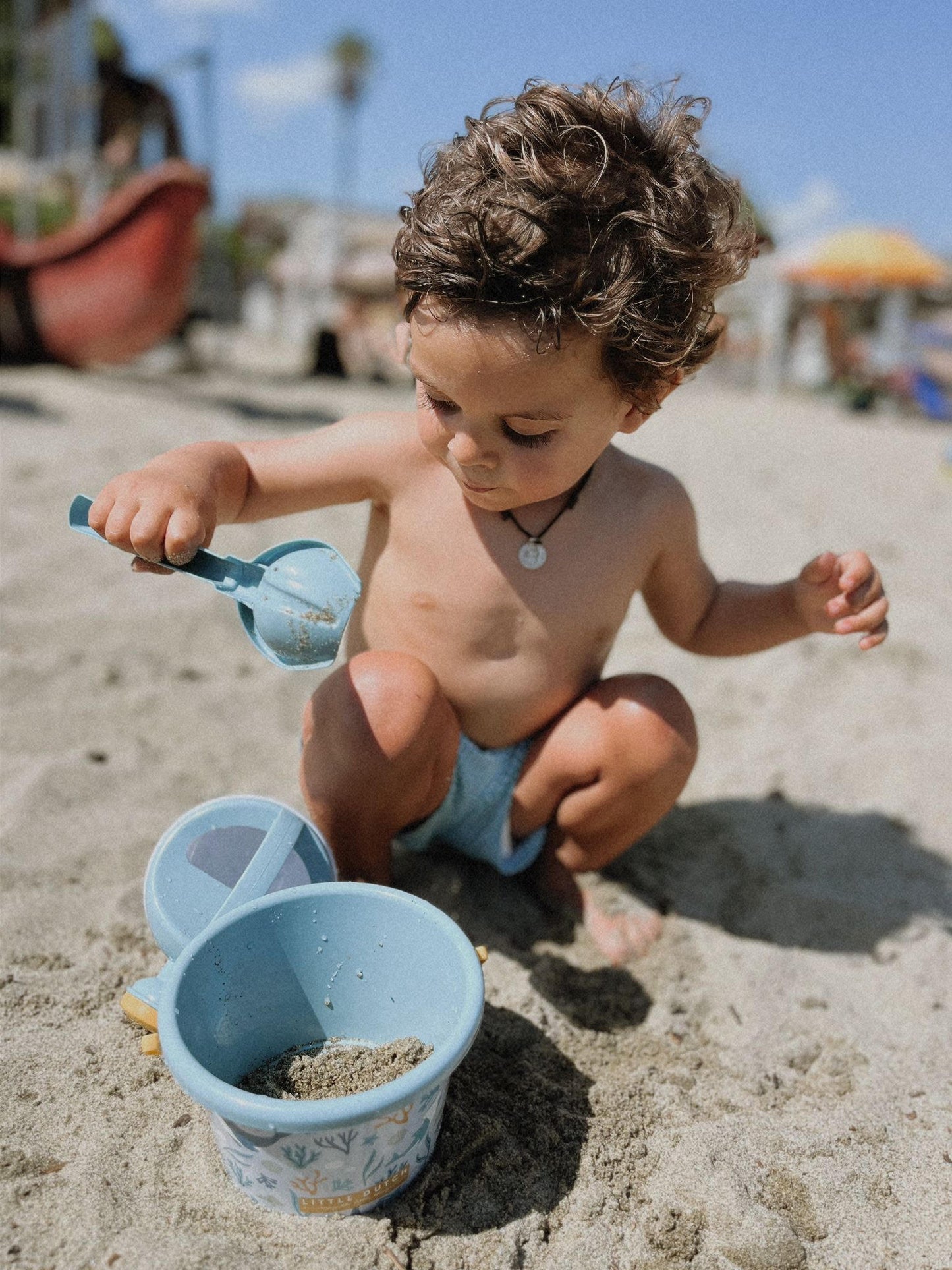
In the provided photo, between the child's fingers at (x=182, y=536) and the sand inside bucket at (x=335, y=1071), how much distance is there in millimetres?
592

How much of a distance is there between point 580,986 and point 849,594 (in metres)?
0.69

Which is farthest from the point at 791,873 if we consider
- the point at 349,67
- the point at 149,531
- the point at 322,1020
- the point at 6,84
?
the point at 349,67

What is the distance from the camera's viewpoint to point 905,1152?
1.23 m

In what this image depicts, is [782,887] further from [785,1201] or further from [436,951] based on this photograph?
[436,951]

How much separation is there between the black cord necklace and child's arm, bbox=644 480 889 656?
0.53 ft

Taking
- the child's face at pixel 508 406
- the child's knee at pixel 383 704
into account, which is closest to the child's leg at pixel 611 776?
the child's knee at pixel 383 704

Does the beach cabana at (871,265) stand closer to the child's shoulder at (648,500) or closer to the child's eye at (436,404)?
the child's shoulder at (648,500)

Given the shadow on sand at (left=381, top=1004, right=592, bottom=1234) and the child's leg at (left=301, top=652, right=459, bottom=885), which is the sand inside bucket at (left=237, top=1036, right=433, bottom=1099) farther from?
the child's leg at (left=301, top=652, right=459, bottom=885)

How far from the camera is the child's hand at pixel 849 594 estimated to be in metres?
1.48

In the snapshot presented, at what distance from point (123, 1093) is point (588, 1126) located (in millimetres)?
542

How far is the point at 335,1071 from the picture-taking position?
1.15 metres

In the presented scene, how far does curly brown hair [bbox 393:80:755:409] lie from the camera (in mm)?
1150

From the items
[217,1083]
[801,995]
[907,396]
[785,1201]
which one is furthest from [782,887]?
[907,396]

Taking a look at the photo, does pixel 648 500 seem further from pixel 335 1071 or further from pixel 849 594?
pixel 335 1071
